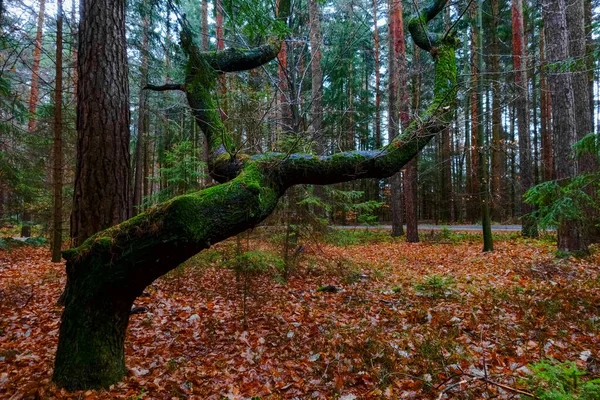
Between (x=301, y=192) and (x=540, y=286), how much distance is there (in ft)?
15.6

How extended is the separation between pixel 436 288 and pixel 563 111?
18.7 ft

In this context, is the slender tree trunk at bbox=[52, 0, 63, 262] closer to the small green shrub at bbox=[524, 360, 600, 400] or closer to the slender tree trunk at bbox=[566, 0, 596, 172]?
the small green shrub at bbox=[524, 360, 600, 400]

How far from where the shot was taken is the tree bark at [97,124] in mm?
4387

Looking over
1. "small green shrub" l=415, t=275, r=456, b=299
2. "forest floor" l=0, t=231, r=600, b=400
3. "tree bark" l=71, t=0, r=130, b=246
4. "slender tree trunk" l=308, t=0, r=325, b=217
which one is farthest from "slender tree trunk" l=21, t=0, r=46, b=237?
"small green shrub" l=415, t=275, r=456, b=299

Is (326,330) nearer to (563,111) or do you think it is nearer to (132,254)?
(132,254)

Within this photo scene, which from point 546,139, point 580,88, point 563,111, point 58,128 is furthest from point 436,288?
point 546,139

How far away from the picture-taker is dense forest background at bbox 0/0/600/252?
5.09m

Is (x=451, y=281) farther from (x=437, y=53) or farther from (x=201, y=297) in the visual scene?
(x=201, y=297)

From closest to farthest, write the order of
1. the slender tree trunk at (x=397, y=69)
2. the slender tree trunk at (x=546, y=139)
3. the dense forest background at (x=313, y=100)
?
1. the dense forest background at (x=313, y=100)
2. the slender tree trunk at (x=397, y=69)
3. the slender tree trunk at (x=546, y=139)

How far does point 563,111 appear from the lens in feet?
26.6

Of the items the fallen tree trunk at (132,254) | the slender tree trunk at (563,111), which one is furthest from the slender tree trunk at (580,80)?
the fallen tree trunk at (132,254)

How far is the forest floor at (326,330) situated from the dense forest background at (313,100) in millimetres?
1417

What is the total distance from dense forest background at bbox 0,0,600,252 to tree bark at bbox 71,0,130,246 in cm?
75

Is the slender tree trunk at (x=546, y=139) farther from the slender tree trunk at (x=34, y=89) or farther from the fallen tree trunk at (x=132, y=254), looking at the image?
the slender tree trunk at (x=34, y=89)
